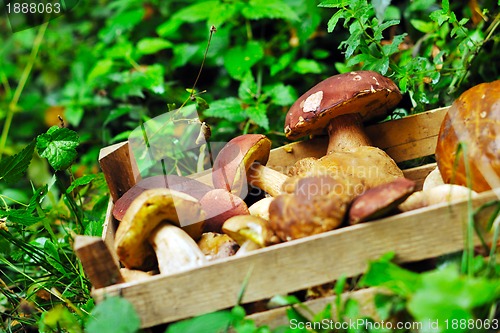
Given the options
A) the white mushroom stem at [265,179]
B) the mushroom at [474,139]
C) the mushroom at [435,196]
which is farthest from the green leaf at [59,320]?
the mushroom at [474,139]

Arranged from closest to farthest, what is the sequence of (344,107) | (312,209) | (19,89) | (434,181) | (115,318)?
(115,318) < (312,209) < (434,181) < (344,107) < (19,89)

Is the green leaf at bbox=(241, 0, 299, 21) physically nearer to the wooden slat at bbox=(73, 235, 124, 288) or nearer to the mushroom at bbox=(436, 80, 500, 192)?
the mushroom at bbox=(436, 80, 500, 192)

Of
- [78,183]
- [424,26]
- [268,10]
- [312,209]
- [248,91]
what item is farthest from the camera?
[268,10]

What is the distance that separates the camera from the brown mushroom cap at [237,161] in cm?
147

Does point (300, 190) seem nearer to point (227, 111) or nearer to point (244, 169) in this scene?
point (244, 169)

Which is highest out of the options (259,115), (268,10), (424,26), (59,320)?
(268,10)

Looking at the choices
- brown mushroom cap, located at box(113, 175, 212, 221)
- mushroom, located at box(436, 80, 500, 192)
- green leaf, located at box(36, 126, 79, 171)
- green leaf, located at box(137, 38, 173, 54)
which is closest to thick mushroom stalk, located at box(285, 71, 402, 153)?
mushroom, located at box(436, 80, 500, 192)

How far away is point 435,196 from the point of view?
45.6 inches

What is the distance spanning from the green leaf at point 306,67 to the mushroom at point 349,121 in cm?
70

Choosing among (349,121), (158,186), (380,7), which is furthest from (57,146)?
(380,7)

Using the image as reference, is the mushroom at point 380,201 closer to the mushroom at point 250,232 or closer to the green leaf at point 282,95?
the mushroom at point 250,232

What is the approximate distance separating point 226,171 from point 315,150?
35 centimetres

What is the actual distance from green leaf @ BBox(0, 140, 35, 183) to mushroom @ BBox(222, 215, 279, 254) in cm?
70

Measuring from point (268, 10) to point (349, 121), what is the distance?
3.10 feet
